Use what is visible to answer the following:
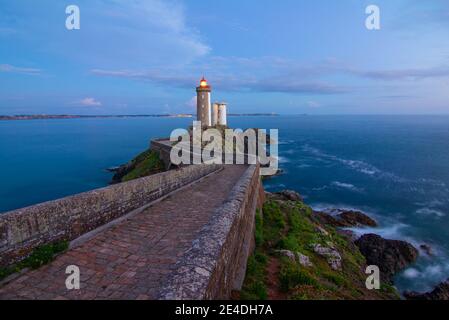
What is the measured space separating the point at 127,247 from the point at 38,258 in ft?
4.85

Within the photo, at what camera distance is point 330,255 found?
11.5 metres

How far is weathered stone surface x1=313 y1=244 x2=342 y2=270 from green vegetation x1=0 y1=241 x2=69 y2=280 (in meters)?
8.91

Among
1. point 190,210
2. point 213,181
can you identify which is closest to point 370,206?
point 213,181

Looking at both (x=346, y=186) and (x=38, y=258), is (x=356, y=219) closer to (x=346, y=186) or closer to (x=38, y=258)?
(x=346, y=186)

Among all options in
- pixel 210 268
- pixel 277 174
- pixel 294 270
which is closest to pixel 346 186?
pixel 277 174

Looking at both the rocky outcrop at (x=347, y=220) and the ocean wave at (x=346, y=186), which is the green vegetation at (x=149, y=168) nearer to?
the rocky outcrop at (x=347, y=220)

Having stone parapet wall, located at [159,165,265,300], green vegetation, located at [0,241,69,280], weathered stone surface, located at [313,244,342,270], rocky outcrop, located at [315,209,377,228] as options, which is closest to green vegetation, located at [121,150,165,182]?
rocky outcrop, located at [315,209,377,228]

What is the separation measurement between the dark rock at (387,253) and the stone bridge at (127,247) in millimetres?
11639

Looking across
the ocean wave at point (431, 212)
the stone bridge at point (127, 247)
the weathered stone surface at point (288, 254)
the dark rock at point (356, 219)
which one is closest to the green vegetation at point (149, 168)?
the dark rock at point (356, 219)

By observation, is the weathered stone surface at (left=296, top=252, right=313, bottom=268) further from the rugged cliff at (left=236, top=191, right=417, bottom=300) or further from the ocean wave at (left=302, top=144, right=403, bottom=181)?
the ocean wave at (left=302, top=144, right=403, bottom=181)

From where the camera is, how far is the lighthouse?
4122 centimetres
